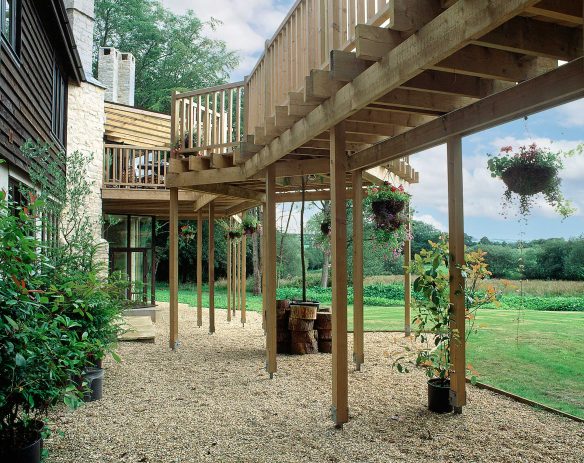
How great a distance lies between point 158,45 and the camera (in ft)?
82.5

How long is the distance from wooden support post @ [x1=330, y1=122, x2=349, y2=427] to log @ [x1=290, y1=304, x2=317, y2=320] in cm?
295

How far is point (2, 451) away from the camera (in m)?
2.88

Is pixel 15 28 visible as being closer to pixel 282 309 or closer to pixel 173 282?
pixel 173 282

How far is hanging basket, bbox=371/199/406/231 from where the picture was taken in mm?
6430

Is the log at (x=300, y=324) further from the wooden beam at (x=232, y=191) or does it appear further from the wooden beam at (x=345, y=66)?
the wooden beam at (x=345, y=66)

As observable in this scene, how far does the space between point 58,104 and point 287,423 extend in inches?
309

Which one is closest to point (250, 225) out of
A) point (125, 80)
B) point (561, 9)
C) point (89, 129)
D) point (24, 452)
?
point (89, 129)

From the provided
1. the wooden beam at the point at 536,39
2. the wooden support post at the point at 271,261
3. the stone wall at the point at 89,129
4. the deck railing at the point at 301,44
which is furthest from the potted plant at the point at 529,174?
the stone wall at the point at 89,129

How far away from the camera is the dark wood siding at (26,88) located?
17.8 ft

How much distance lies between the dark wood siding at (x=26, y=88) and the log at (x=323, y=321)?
437cm

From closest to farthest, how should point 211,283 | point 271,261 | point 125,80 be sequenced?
1. point 271,261
2. point 211,283
3. point 125,80

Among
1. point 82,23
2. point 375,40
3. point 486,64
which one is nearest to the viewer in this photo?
point 375,40

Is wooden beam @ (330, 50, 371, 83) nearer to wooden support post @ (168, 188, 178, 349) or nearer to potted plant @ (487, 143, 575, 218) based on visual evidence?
potted plant @ (487, 143, 575, 218)

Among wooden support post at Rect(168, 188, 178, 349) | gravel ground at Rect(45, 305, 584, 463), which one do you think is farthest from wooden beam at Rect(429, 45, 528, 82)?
wooden support post at Rect(168, 188, 178, 349)
